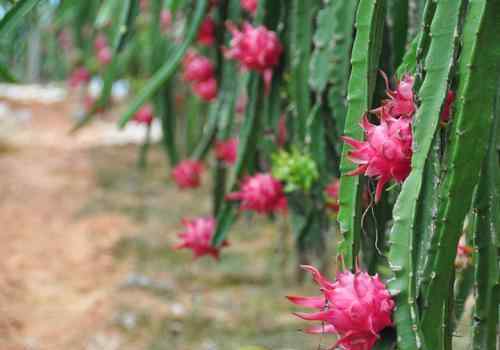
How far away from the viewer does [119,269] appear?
150 inches

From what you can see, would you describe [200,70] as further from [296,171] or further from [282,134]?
[296,171]

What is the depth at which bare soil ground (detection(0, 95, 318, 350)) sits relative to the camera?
9.77ft

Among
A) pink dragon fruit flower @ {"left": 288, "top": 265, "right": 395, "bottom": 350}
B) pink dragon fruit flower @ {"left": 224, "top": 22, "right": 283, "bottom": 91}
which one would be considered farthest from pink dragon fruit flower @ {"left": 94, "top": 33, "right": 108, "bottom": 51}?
pink dragon fruit flower @ {"left": 288, "top": 265, "right": 395, "bottom": 350}

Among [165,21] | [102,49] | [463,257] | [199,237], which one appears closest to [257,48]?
[199,237]

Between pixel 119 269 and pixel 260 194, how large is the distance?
2157 mm

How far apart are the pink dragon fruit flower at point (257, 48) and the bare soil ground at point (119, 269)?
37.6 inches

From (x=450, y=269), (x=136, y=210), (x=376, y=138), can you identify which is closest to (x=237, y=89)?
(x=376, y=138)

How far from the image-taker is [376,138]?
963 mm

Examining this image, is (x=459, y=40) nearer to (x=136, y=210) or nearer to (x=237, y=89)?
(x=237, y=89)

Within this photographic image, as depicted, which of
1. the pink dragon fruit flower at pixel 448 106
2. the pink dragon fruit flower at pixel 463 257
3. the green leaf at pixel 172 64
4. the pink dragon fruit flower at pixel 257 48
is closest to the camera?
the pink dragon fruit flower at pixel 448 106

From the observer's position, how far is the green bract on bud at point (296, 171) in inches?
68.4

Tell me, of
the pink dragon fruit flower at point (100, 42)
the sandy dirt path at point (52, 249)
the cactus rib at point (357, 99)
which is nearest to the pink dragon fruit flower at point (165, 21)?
the sandy dirt path at point (52, 249)

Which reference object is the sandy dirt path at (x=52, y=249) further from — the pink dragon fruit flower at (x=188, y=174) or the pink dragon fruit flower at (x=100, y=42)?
the pink dragon fruit flower at (x=100, y=42)

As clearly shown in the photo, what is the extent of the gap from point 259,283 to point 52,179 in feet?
7.05
